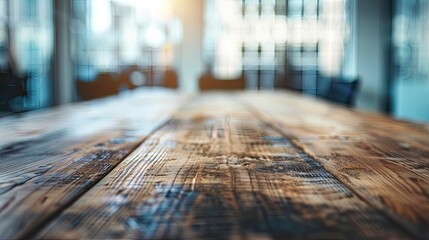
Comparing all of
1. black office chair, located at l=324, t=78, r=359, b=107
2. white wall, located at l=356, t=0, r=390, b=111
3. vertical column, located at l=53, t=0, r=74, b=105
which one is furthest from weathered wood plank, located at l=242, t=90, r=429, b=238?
vertical column, located at l=53, t=0, r=74, b=105

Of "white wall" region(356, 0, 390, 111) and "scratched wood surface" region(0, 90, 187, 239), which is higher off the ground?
"white wall" region(356, 0, 390, 111)

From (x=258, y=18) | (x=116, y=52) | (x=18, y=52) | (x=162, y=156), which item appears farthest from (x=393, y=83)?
(x=162, y=156)

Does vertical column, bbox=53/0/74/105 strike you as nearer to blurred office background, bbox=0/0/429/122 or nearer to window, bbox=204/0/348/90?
blurred office background, bbox=0/0/429/122

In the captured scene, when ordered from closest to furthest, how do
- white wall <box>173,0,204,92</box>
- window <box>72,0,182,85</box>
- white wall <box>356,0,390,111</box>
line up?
white wall <box>173,0,204,92</box> → white wall <box>356,0,390,111</box> → window <box>72,0,182,85</box>

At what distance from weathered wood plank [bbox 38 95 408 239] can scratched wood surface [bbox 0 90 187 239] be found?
0.02 m

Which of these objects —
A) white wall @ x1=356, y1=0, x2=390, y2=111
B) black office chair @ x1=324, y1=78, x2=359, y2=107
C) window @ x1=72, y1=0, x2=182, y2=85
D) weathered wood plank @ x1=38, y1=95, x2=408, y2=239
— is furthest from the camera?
window @ x1=72, y1=0, x2=182, y2=85

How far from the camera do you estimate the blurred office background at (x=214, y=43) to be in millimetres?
6617

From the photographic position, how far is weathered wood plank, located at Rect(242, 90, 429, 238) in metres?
0.49

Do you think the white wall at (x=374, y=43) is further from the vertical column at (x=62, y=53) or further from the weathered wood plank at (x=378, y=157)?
the weathered wood plank at (x=378, y=157)

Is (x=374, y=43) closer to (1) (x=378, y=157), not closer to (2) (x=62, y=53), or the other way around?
(2) (x=62, y=53)

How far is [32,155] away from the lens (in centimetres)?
80

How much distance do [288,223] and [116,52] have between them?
677 cm

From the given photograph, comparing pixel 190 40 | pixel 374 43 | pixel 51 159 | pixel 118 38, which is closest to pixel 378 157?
pixel 51 159

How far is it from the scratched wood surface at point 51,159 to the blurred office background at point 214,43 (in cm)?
519
